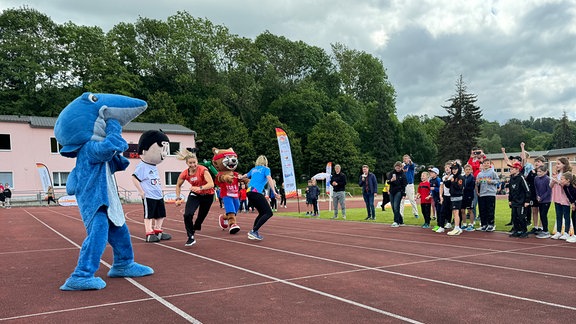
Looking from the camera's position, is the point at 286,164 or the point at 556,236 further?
the point at 286,164

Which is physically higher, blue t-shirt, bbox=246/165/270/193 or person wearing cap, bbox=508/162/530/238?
blue t-shirt, bbox=246/165/270/193

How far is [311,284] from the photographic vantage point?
5.67 meters

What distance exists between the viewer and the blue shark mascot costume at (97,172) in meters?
5.82

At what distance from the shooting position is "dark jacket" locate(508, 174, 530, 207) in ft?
33.5

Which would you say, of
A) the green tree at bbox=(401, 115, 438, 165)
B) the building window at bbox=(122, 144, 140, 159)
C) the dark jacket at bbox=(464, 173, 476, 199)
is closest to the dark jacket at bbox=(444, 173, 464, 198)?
the dark jacket at bbox=(464, 173, 476, 199)

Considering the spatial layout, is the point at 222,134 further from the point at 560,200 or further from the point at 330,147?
the point at 560,200

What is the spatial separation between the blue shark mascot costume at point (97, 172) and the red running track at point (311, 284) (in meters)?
0.46

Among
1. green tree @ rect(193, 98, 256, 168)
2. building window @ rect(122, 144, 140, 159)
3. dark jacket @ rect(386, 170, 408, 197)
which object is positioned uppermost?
green tree @ rect(193, 98, 256, 168)

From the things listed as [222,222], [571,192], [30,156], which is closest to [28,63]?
[30,156]

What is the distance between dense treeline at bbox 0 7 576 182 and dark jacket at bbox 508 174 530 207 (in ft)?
135

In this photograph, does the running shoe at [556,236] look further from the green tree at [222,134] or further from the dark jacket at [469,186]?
the green tree at [222,134]

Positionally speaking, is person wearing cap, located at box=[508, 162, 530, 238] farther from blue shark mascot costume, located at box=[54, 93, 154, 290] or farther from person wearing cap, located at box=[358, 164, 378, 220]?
blue shark mascot costume, located at box=[54, 93, 154, 290]

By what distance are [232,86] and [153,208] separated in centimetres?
5392

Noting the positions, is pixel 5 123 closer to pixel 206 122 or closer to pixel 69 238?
pixel 206 122
